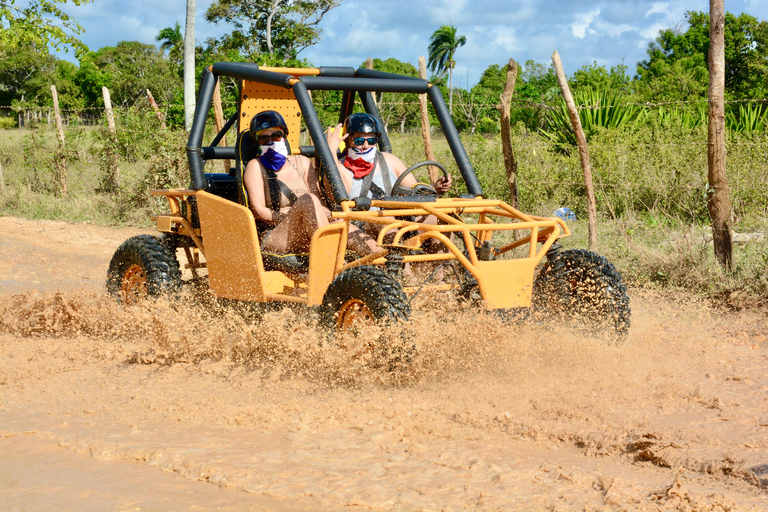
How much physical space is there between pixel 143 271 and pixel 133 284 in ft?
0.78

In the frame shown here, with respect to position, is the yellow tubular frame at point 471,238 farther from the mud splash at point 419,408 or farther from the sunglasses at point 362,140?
the sunglasses at point 362,140

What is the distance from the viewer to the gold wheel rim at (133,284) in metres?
6.03

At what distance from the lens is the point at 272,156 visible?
5.52 meters

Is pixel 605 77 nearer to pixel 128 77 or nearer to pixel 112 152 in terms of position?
pixel 112 152

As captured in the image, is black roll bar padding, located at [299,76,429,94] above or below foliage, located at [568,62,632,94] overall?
below

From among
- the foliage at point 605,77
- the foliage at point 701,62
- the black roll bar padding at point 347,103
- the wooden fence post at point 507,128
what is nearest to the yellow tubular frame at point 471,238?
the black roll bar padding at point 347,103

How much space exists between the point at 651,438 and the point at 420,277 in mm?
1884

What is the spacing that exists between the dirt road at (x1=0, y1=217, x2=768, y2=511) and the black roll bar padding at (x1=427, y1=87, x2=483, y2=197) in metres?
1.04

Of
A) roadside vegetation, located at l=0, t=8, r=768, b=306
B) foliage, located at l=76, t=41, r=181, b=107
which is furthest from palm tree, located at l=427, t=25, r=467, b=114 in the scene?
roadside vegetation, located at l=0, t=8, r=768, b=306

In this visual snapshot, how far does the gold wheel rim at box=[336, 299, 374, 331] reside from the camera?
426 centimetres

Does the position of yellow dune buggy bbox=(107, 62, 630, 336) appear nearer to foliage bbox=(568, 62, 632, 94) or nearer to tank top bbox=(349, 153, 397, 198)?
tank top bbox=(349, 153, 397, 198)

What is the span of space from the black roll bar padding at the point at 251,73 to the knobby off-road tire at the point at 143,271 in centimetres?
140

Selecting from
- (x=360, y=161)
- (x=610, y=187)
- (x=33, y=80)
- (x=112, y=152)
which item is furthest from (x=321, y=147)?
(x=33, y=80)

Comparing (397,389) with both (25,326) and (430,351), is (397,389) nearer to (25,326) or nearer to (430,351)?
(430,351)
